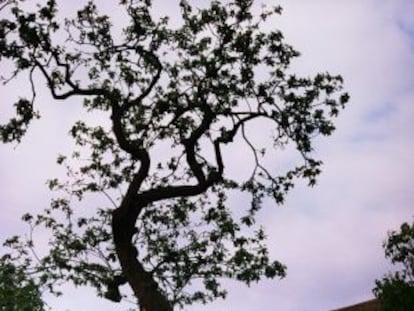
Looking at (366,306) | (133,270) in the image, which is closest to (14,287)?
(133,270)

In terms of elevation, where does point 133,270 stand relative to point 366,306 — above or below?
below

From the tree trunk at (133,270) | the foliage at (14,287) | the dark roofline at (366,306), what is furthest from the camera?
the dark roofline at (366,306)

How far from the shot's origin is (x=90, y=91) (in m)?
18.3

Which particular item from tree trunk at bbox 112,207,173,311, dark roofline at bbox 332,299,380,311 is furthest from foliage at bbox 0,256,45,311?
dark roofline at bbox 332,299,380,311

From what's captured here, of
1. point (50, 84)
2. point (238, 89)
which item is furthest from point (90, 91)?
point (238, 89)

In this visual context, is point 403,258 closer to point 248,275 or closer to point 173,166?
point 248,275

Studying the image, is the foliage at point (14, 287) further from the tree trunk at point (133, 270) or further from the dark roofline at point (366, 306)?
the dark roofline at point (366, 306)

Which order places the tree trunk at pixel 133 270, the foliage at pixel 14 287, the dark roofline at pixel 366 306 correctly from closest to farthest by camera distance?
the tree trunk at pixel 133 270
the foliage at pixel 14 287
the dark roofline at pixel 366 306

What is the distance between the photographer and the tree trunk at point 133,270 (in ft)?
52.6

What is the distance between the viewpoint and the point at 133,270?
16531 millimetres

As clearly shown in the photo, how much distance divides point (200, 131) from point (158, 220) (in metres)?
6.12

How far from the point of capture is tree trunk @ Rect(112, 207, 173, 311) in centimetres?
1603

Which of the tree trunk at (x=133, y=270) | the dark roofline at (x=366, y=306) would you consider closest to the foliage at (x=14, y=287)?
the tree trunk at (x=133, y=270)

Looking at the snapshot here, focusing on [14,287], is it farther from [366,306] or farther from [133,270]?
[366,306]
